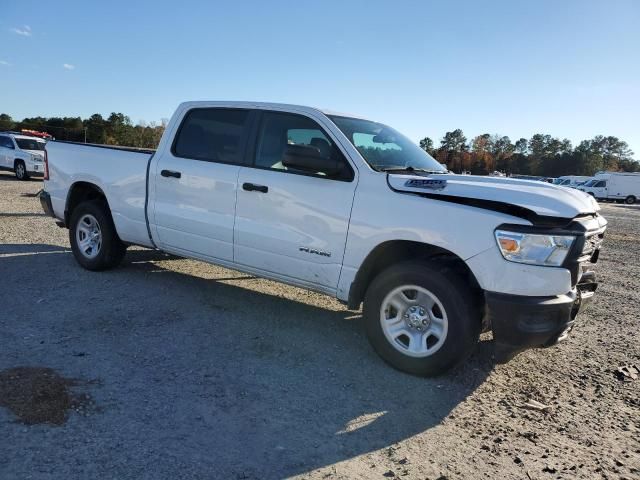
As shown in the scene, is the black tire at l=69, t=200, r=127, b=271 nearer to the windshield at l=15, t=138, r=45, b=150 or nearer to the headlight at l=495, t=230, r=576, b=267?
the headlight at l=495, t=230, r=576, b=267

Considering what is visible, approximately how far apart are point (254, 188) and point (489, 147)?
138 metres

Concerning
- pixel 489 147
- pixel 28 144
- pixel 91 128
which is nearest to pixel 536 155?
pixel 489 147

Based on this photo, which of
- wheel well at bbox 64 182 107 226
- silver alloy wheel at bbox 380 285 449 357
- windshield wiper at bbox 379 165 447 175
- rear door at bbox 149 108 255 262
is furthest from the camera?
wheel well at bbox 64 182 107 226

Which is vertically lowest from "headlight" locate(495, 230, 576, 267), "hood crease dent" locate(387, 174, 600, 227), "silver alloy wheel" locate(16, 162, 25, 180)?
"silver alloy wheel" locate(16, 162, 25, 180)

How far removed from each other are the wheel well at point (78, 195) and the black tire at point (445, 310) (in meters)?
4.15

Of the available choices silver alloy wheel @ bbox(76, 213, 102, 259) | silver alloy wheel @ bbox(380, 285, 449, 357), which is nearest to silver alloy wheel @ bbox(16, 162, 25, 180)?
silver alloy wheel @ bbox(76, 213, 102, 259)

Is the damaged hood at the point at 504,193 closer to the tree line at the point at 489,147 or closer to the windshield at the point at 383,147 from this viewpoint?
the windshield at the point at 383,147

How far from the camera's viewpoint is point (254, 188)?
473cm

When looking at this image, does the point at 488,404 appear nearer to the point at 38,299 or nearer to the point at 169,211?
the point at 169,211

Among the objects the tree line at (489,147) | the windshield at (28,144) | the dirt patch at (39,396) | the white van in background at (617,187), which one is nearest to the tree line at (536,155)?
the tree line at (489,147)

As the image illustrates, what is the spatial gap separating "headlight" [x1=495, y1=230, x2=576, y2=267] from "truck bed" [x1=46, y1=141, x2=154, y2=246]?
4018 millimetres

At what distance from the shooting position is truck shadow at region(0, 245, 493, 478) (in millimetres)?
2895

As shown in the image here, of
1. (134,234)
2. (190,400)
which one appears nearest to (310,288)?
(190,400)

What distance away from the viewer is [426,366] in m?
3.88
